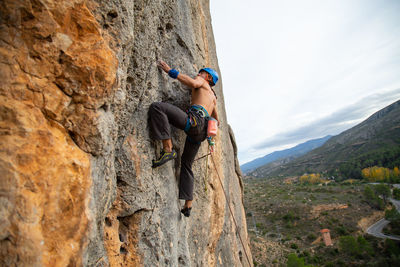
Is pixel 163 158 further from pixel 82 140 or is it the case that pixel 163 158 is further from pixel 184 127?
pixel 82 140

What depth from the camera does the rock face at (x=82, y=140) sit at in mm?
1535

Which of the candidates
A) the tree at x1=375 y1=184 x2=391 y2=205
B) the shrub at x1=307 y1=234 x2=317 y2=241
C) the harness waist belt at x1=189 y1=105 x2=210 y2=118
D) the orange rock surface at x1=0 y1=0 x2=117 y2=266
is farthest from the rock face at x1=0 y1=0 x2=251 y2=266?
the tree at x1=375 y1=184 x2=391 y2=205

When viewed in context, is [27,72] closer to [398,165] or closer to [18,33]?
[18,33]

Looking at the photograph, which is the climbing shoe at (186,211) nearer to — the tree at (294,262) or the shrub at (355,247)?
the tree at (294,262)

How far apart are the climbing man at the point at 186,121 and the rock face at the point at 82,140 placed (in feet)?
0.60

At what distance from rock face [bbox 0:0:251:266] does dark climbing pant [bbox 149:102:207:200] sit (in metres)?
0.20

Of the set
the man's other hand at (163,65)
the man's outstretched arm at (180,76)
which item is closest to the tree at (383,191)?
the man's outstretched arm at (180,76)

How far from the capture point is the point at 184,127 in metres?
3.63

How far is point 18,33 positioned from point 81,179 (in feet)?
4.43

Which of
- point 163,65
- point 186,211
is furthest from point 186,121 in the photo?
point 186,211

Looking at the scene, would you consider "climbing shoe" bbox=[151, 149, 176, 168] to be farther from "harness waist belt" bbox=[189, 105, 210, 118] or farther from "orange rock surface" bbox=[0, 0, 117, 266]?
"orange rock surface" bbox=[0, 0, 117, 266]

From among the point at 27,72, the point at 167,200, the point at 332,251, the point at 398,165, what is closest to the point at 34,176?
the point at 27,72

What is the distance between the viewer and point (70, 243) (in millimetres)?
1724

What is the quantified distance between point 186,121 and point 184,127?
12 centimetres
